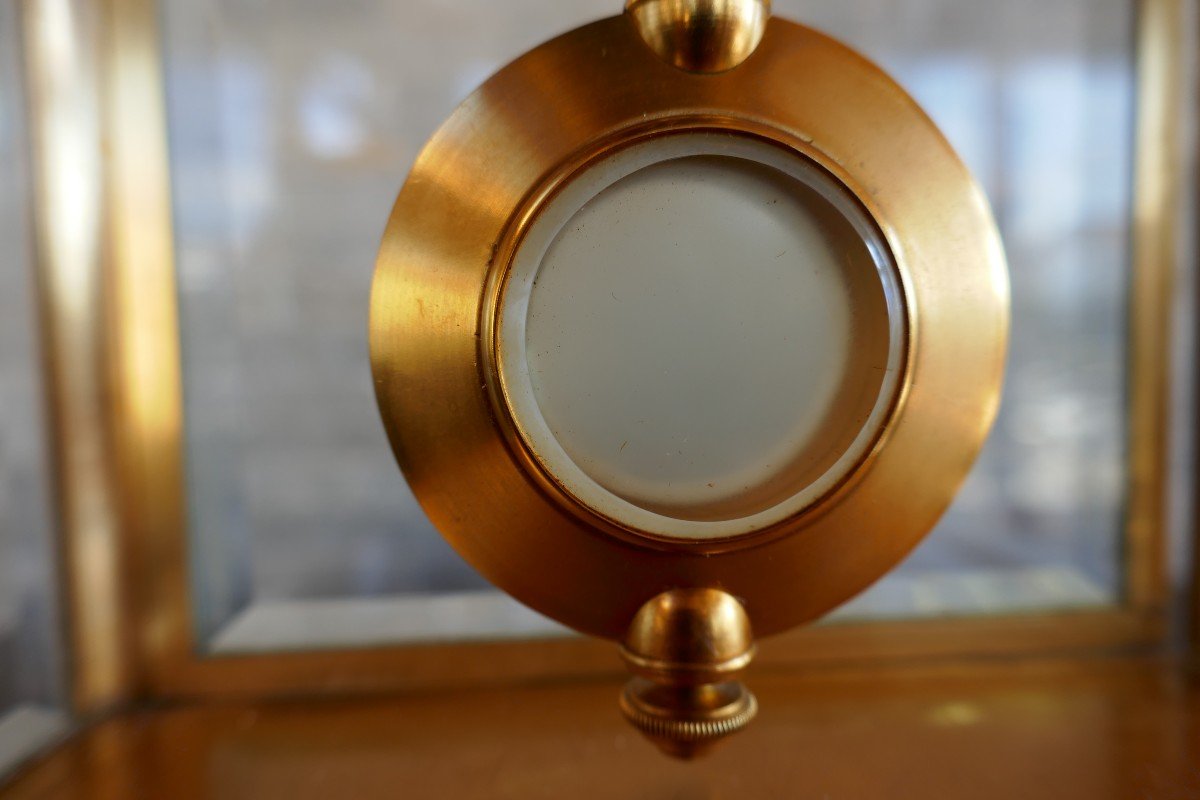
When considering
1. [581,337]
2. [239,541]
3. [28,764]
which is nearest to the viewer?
[581,337]

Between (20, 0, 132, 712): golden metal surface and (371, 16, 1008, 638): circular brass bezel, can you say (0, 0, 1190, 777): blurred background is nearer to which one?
(20, 0, 132, 712): golden metal surface

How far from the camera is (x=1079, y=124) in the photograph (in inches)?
23.9

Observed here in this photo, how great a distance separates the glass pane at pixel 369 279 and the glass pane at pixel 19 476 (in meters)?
0.09

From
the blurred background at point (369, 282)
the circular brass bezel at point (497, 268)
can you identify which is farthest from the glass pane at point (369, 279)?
the circular brass bezel at point (497, 268)

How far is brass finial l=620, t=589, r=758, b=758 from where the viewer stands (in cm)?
34

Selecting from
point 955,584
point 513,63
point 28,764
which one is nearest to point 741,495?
point 513,63

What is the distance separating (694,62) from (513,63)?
0.09m

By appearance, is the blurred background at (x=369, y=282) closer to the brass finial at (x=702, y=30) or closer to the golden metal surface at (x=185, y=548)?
the golden metal surface at (x=185, y=548)

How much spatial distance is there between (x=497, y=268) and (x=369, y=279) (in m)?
0.26

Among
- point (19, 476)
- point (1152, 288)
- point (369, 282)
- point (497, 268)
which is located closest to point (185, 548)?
point (19, 476)

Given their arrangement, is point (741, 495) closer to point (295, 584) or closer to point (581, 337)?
point (581, 337)

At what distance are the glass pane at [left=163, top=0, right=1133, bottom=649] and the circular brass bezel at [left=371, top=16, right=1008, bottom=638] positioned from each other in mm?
224

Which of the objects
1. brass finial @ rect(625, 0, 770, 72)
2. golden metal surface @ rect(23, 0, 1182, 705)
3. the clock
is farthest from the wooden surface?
brass finial @ rect(625, 0, 770, 72)

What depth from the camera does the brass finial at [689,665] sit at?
0.34 m
